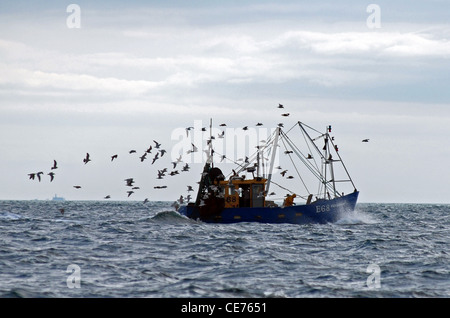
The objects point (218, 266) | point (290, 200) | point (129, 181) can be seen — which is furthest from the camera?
point (290, 200)

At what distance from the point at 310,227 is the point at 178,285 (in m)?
29.0

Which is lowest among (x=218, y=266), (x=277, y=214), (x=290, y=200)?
(x=218, y=266)

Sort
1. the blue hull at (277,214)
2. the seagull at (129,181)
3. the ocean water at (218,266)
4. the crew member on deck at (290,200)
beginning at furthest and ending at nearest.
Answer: the crew member on deck at (290,200) < the blue hull at (277,214) < the seagull at (129,181) < the ocean water at (218,266)

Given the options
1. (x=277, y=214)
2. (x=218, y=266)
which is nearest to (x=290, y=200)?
(x=277, y=214)

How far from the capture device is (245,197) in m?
49.7

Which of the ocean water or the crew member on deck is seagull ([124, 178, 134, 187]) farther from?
the crew member on deck

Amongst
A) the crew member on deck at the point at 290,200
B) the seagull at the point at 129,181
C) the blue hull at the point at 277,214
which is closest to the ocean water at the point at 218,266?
the seagull at the point at 129,181

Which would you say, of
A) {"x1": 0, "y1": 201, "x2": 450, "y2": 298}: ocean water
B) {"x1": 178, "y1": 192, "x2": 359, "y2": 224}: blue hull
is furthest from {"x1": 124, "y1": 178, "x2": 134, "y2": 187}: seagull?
{"x1": 178, "y1": 192, "x2": 359, "y2": 224}: blue hull

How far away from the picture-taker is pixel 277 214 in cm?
4822

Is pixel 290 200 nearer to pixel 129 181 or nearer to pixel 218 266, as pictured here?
pixel 129 181

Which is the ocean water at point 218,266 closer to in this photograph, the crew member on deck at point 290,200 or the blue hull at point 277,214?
the blue hull at point 277,214

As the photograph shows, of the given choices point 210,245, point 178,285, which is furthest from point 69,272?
point 210,245

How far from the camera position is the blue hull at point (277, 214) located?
48125 mm
